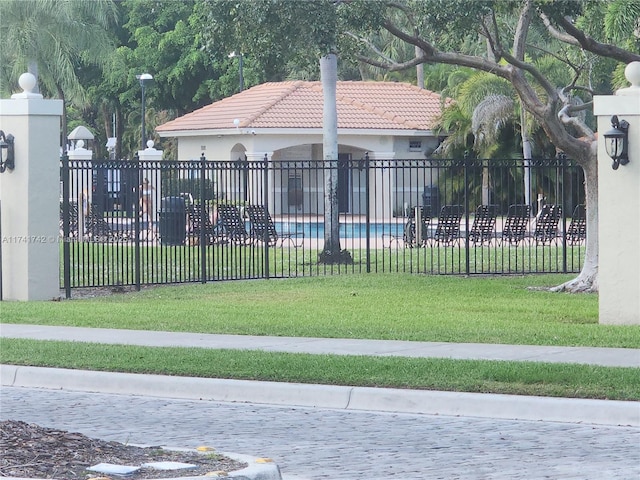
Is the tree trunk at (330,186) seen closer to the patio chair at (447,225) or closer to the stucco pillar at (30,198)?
the patio chair at (447,225)

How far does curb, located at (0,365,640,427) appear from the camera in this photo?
952cm

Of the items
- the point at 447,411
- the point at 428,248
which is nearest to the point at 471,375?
the point at 447,411

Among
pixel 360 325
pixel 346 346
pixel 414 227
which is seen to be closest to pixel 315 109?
pixel 414 227

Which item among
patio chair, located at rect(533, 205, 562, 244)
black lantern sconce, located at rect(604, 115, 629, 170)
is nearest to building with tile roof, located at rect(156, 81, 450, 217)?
patio chair, located at rect(533, 205, 562, 244)

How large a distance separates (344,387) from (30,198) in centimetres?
928

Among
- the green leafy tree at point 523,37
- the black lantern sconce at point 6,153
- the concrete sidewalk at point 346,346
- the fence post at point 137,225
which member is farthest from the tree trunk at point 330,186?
the concrete sidewalk at point 346,346

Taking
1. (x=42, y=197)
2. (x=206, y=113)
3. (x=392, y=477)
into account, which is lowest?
(x=392, y=477)

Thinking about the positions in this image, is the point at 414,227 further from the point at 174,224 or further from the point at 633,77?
the point at 633,77

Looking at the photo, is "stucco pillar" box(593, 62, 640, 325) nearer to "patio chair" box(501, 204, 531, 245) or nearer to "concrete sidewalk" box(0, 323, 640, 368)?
"concrete sidewalk" box(0, 323, 640, 368)

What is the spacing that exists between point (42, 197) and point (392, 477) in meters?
12.0

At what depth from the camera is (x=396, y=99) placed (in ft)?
154

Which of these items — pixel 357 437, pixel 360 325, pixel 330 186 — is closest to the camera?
pixel 357 437

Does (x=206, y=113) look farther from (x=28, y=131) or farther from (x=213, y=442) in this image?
(x=213, y=442)

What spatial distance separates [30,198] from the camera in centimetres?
1830
